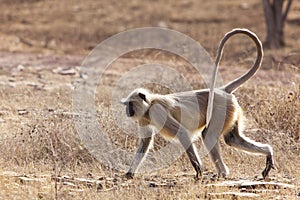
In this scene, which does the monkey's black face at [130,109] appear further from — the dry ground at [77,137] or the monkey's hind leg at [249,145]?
the monkey's hind leg at [249,145]

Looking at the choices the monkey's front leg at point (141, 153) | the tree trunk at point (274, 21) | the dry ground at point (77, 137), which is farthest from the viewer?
the tree trunk at point (274, 21)

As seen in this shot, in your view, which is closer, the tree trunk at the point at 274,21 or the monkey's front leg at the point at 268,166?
the monkey's front leg at the point at 268,166

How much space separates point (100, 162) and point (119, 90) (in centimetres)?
409

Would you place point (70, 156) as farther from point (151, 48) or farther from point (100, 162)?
point (151, 48)

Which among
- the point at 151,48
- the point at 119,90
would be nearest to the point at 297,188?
the point at 119,90

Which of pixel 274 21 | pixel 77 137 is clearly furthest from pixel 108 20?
pixel 77 137

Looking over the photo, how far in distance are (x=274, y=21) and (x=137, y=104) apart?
10.9m

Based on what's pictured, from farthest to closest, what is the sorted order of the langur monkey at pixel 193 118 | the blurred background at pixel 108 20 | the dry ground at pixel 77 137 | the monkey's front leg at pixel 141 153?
the blurred background at pixel 108 20 < the monkey's front leg at pixel 141 153 < the langur monkey at pixel 193 118 < the dry ground at pixel 77 137

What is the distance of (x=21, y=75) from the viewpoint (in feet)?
42.8

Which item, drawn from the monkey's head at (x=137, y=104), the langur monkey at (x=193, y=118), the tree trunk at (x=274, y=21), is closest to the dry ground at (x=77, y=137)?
the langur monkey at (x=193, y=118)

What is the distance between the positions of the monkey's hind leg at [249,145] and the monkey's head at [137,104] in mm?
889

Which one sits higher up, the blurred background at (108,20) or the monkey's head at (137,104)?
the monkey's head at (137,104)

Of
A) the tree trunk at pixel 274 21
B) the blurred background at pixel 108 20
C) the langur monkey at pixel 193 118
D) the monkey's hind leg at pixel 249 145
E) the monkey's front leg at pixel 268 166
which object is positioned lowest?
the blurred background at pixel 108 20

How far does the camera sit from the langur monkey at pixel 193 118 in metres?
6.77
